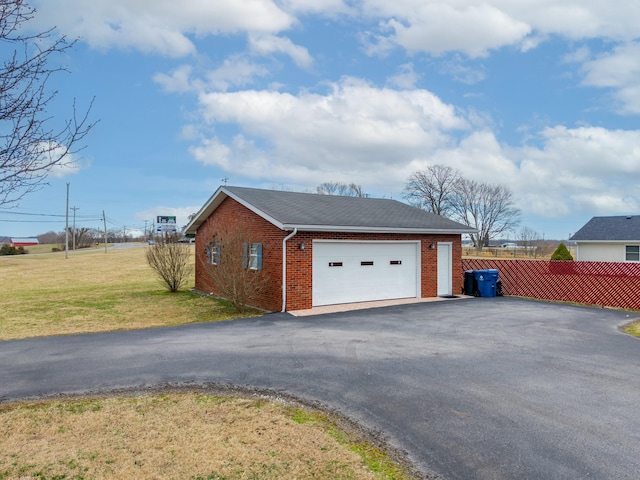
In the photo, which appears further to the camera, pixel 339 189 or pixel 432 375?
pixel 339 189

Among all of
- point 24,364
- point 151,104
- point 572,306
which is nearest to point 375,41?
point 151,104

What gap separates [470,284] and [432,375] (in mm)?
11003

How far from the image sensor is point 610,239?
87.5 ft

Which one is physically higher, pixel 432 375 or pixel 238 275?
pixel 238 275

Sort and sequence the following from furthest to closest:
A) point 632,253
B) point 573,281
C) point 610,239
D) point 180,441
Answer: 1. point 610,239
2. point 632,253
3. point 573,281
4. point 180,441

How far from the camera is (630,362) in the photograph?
23.4ft

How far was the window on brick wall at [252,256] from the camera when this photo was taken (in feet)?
43.7

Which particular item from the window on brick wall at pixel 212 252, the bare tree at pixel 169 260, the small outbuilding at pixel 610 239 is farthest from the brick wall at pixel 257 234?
the small outbuilding at pixel 610 239

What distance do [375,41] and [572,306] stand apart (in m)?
11.0

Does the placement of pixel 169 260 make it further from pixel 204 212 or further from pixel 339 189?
pixel 339 189

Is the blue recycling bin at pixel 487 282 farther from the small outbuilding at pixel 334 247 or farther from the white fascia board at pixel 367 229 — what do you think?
the white fascia board at pixel 367 229

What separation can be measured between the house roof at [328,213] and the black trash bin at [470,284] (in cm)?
169

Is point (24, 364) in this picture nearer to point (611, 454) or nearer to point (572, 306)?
point (611, 454)

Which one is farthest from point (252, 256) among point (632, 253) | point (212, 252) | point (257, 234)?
point (632, 253)
